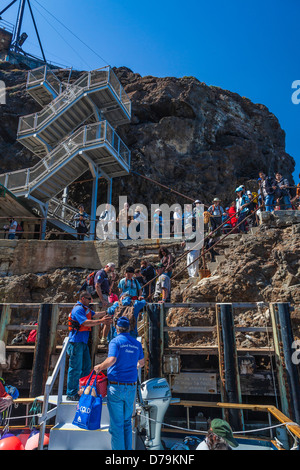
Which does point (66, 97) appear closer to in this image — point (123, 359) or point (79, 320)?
point (79, 320)

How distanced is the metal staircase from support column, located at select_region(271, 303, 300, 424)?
11.2 metres

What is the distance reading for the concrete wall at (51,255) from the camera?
444 inches

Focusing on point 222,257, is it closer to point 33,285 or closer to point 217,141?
point 33,285

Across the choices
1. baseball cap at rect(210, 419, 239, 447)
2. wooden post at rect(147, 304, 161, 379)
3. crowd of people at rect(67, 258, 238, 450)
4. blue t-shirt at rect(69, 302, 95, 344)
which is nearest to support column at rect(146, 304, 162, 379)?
wooden post at rect(147, 304, 161, 379)

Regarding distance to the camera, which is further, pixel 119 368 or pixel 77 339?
pixel 77 339

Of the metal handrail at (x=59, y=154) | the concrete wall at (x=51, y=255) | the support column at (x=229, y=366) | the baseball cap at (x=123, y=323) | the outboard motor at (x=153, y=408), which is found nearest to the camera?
the baseball cap at (x=123, y=323)

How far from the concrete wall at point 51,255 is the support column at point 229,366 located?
18.8 feet

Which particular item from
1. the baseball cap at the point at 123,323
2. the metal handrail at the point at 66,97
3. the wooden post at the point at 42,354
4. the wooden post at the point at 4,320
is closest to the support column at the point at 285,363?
the baseball cap at the point at 123,323

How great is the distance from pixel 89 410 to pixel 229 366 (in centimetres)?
307

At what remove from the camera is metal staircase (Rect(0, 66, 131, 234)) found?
14.7m

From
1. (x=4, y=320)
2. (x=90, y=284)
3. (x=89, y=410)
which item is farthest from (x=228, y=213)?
(x=89, y=410)

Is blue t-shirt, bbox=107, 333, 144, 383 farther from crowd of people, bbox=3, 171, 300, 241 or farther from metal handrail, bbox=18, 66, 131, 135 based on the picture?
metal handrail, bbox=18, 66, 131, 135

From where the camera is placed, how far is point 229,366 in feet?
19.0

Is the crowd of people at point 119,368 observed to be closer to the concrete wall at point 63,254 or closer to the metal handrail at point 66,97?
the concrete wall at point 63,254
